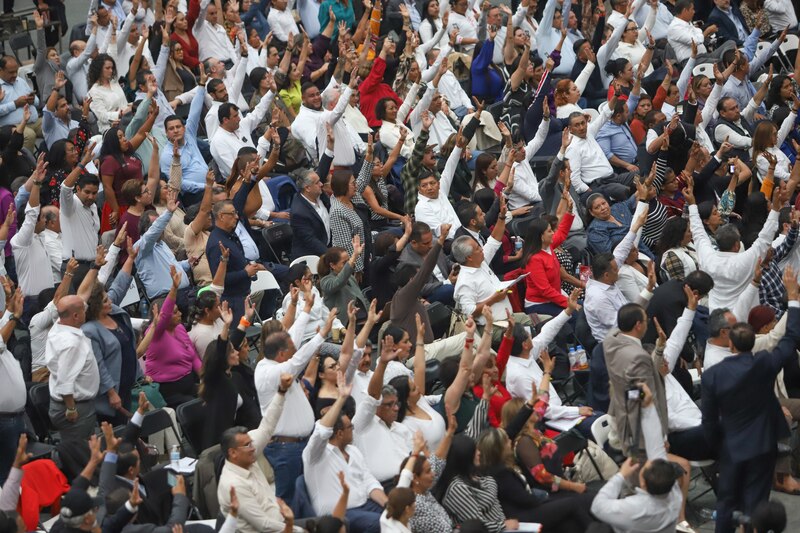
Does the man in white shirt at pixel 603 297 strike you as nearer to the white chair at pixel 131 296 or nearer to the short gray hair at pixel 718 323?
the short gray hair at pixel 718 323

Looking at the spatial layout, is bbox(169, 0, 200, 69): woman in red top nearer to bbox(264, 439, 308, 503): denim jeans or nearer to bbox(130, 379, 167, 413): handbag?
bbox(130, 379, 167, 413): handbag

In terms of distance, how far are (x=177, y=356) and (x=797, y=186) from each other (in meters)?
6.08

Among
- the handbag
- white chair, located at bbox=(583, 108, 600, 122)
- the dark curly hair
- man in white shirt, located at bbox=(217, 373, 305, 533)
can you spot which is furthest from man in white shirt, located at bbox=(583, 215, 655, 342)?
the dark curly hair

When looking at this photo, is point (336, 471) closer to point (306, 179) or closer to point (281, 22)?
point (306, 179)

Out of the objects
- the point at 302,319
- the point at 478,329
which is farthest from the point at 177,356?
the point at 478,329

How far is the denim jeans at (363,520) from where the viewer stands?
809 cm

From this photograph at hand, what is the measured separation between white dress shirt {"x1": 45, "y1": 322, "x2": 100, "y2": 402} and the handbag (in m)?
0.52

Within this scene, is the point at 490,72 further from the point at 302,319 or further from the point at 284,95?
the point at 302,319

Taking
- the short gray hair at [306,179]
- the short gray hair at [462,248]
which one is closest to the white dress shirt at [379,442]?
Answer: the short gray hair at [462,248]

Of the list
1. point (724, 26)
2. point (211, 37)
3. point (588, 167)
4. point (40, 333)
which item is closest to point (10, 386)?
point (40, 333)

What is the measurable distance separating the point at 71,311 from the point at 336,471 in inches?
87.1

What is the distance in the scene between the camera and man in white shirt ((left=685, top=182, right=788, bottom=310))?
35.0 feet

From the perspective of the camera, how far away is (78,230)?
11.2 meters

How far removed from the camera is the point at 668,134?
13.0 m
